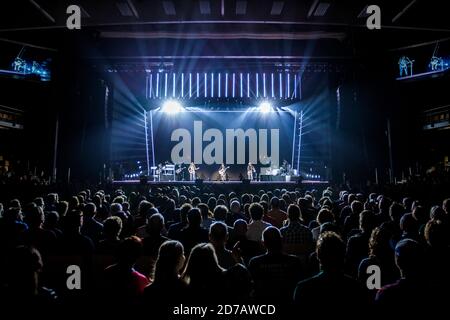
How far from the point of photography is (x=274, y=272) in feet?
10.4

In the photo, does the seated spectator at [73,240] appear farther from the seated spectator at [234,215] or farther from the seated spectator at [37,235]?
the seated spectator at [234,215]

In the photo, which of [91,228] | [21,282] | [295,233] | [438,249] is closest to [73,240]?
[91,228]

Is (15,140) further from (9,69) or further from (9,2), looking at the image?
(9,2)

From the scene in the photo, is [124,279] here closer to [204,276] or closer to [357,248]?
[204,276]

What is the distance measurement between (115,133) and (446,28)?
12.7 m

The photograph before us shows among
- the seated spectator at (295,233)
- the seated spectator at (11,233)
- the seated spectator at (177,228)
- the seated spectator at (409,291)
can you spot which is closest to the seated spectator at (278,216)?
the seated spectator at (295,233)

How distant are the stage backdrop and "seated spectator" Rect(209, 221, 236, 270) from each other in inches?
721

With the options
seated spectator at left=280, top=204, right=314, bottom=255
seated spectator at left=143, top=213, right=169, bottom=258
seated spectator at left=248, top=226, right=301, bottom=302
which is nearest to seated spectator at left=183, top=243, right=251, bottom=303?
seated spectator at left=248, top=226, right=301, bottom=302

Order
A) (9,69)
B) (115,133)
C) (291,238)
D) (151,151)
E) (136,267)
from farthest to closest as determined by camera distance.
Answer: (151,151) < (115,133) < (9,69) < (291,238) < (136,267)

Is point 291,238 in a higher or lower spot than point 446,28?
lower

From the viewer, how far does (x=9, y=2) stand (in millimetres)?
7609

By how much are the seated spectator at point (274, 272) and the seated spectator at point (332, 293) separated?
0.72 meters

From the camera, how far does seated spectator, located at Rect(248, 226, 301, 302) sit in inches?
120
